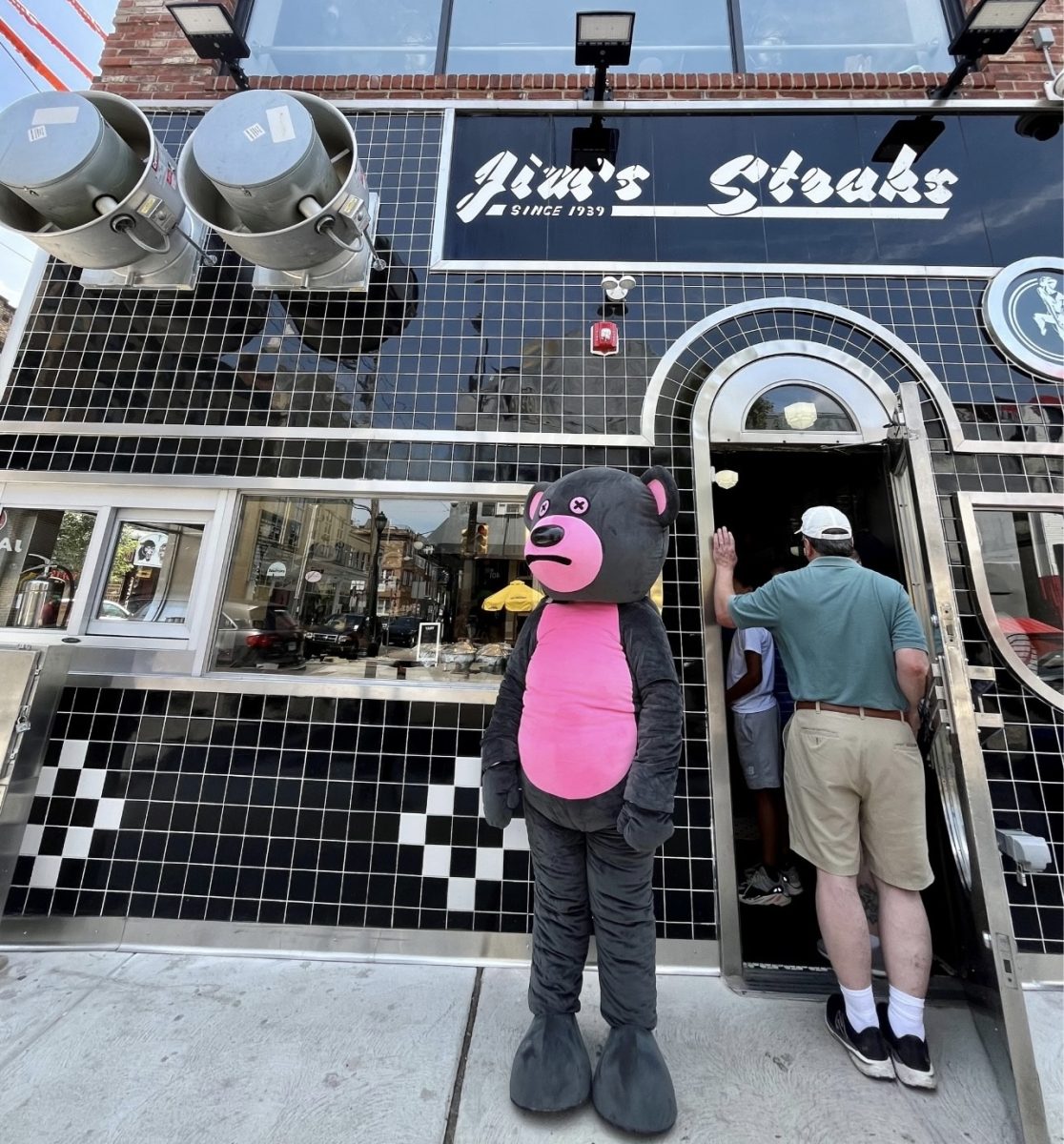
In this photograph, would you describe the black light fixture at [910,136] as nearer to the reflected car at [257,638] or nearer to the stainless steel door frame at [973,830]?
the stainless steel door frame at [973,830]

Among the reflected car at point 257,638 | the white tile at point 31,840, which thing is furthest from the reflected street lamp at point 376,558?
the white tile at point 31,840

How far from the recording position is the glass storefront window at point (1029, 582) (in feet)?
9.13

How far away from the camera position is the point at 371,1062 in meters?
1.92

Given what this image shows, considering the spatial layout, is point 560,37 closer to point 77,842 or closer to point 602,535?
point 602,535

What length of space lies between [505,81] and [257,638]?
4174 millimetres

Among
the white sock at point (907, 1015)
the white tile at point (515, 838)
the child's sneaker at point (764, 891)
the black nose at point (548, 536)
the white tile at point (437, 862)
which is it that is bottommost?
the white sock at point (907, 1015)

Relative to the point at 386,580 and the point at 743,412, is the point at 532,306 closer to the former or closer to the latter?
the point at 743,412

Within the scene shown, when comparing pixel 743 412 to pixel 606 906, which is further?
pixel 743 412

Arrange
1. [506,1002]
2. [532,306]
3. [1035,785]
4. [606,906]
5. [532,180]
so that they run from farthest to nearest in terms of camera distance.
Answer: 1. [532,180]
2. [532,306]
3. [1035,785]
4. [506,1002]
5. [606,906]

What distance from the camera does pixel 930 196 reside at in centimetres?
340

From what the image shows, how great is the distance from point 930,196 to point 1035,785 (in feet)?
11.7

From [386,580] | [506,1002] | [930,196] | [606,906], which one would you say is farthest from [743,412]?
[506,1002]

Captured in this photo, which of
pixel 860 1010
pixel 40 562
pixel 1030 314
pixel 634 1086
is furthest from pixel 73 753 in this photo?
pixel 1030 314

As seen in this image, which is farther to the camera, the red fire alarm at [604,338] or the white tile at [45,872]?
the red fire alarm at [604,338]
